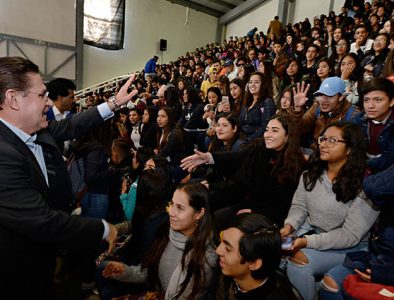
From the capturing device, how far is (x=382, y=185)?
1.38m

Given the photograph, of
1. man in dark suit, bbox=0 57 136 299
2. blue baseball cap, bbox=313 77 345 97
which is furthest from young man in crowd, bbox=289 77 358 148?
man in dark suit, bbox=0 57 136 299

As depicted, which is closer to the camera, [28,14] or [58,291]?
[58,291]

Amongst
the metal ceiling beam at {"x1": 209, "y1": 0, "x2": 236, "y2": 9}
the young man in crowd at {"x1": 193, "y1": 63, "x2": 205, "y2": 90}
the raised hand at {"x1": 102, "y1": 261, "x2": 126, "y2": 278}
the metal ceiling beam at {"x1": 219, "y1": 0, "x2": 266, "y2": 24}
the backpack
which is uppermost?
the metal ceiling beam at {"x1": 209, "y1": 0, "x2": 236, "y2": 9}

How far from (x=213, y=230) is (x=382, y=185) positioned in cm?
89

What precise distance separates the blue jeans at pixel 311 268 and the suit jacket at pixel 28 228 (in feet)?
3.68

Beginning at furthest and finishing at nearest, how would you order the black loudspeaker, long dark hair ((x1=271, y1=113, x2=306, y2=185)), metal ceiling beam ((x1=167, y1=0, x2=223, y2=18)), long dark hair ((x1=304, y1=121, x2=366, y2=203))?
metal ceiling beam ((x1=167, y1=0, x2=223, y2=18)), the black loudspeaker, long dark hair ((x1=271, y1=113, x2=306, y2=185)), long dark hair ((x1=304, y1=121, x2=366, y2=203))

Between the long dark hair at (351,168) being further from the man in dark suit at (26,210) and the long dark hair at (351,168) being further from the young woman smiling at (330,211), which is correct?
the man in dark suit at (26,210)

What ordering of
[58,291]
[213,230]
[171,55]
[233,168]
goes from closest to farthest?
1. [213,230]
2. [58,291]
3. [233,168]
4. [171,55]

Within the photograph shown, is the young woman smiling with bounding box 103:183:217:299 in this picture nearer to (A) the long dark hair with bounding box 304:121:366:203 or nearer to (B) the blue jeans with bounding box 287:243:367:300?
(B) the blue jeans with bounding box 287:243:367:300

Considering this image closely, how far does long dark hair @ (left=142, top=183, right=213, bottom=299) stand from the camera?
1.50 metres

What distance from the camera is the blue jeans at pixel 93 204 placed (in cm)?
252

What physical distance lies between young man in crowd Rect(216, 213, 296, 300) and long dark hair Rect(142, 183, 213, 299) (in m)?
0.18

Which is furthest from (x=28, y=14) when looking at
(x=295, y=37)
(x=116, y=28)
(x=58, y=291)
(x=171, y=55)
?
(x=58, y=291)

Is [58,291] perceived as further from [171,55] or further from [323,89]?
[171,55]
